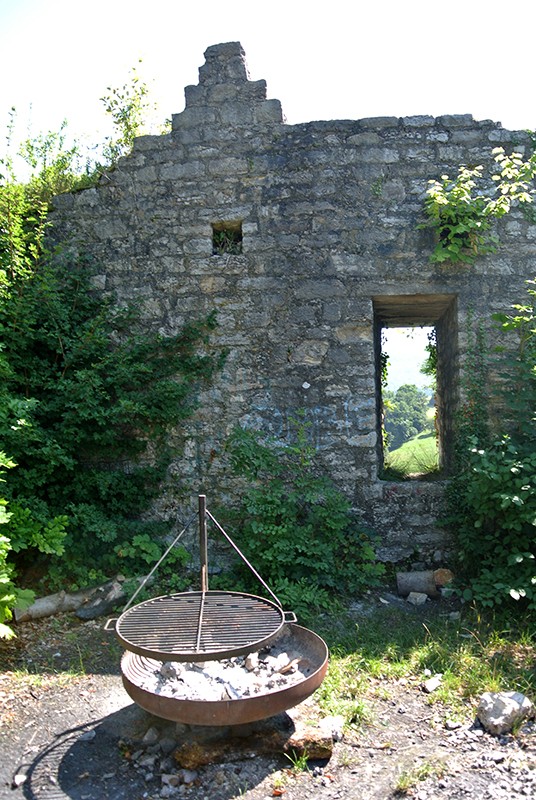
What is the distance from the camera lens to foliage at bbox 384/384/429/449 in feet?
35.3

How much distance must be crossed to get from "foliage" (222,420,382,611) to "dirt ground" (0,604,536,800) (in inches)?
49.8

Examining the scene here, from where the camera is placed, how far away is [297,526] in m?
5.14

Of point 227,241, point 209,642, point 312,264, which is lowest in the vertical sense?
point 209,642

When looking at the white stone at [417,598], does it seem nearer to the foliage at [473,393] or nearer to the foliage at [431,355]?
the foliage at [473,393]

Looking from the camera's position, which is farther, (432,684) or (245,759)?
(432,684)

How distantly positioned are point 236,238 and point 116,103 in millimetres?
2732

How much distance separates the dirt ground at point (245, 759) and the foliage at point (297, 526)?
1.27 metres

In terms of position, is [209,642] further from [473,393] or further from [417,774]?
[473,393]

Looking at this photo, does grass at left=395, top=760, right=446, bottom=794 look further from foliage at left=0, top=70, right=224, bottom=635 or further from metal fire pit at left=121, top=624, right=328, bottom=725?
foliage at left=0, top=70, right=224, bottom=635

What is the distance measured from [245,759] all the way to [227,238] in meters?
4.11

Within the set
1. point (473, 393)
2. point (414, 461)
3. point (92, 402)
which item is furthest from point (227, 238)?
point (414, 461)

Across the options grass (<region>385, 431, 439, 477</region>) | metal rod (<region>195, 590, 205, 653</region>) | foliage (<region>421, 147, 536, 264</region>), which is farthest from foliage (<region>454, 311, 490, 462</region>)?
metal rod (<region>195, 590, 205, 653</region>)

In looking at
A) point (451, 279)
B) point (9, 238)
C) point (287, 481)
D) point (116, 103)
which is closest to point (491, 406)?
point (451, 279)

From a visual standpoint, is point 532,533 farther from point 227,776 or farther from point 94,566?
point 94,566
